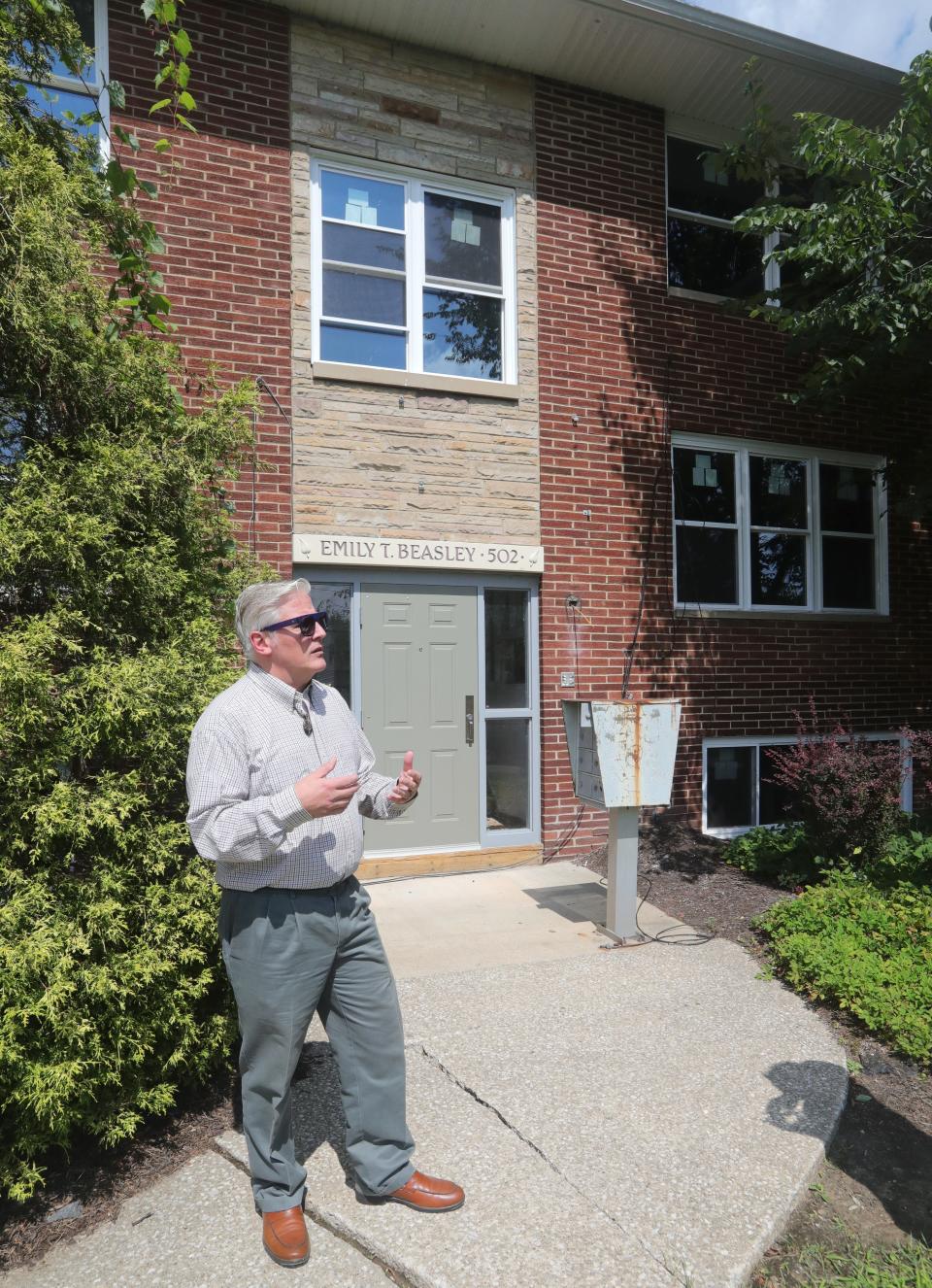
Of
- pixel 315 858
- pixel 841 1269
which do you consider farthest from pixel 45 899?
pixel 841 1269

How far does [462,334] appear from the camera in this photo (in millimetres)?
7574

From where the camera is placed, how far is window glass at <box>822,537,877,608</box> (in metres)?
9.18

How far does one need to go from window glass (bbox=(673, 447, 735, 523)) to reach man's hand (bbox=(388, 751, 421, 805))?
20.0ft

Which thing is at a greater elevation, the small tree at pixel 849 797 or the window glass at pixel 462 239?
the window glass at pixel 462 239

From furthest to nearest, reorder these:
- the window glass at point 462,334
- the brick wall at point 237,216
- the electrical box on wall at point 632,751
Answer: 1. the window glass at point 462,334
2. the brick wall at point 237,216
3. the electrical box on wall at point 632,751

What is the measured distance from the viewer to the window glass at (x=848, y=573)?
9180 mm

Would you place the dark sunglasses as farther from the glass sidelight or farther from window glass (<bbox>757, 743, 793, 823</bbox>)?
window glass (<bbox>757, 743, 793, 823</bbox>)

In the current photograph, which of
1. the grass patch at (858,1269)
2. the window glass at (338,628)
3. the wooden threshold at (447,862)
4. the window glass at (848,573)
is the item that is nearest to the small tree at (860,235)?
the window glass at (848,573)

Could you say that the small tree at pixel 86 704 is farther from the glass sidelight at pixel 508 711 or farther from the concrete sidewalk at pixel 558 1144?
the glass sidelight at pixel 508 711

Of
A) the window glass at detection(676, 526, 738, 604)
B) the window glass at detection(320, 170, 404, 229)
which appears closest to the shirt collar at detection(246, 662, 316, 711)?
the window glass at detection(320, 170, 404, 229)

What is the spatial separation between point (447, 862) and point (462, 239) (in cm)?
528

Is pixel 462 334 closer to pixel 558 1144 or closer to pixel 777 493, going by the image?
pixel 777 493

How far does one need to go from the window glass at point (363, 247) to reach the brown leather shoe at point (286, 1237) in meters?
6.57

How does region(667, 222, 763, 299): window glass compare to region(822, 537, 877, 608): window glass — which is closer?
region(667, 222, 763, 299): window glass
